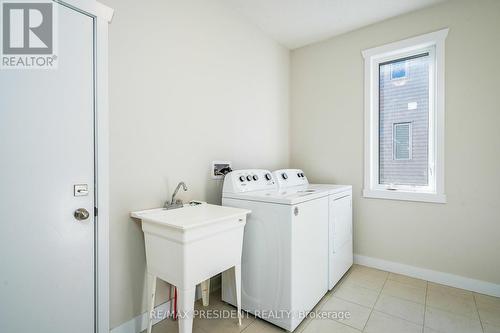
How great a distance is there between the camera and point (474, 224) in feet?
6.82

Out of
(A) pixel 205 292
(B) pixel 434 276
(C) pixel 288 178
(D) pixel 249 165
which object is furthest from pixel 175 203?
(B) pixel 434 276

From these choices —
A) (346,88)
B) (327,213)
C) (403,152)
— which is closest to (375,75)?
(346,88)

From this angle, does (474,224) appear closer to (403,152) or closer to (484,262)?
(484,262)

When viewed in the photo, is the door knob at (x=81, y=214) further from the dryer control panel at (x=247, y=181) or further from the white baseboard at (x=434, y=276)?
the white baseboard at (x=434, y=276)

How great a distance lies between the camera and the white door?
1.10 m

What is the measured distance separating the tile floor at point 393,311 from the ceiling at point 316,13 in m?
2.60

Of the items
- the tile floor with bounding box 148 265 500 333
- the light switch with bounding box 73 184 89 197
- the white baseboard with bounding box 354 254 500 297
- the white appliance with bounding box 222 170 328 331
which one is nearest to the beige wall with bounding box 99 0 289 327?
the light switch with bounding box 73 184 89 197

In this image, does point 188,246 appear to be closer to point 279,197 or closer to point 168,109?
point 279,197

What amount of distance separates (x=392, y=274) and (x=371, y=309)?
77 centimetres

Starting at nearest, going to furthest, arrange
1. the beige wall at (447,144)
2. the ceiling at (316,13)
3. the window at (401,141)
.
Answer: the beige wall at (447,144)
the ceiling at (316,13)
the window at (401,141)

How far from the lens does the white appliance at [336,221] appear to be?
205 centimetres

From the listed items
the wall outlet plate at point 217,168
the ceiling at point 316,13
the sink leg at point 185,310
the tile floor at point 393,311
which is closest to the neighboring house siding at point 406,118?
the ceiling at point 316,13

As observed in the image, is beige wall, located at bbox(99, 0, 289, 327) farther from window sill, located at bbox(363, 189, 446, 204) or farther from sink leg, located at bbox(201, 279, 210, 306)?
window sill, located at bbox(363, 189, 446, 204)

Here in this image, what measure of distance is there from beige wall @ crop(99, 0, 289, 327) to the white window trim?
4.07ft
